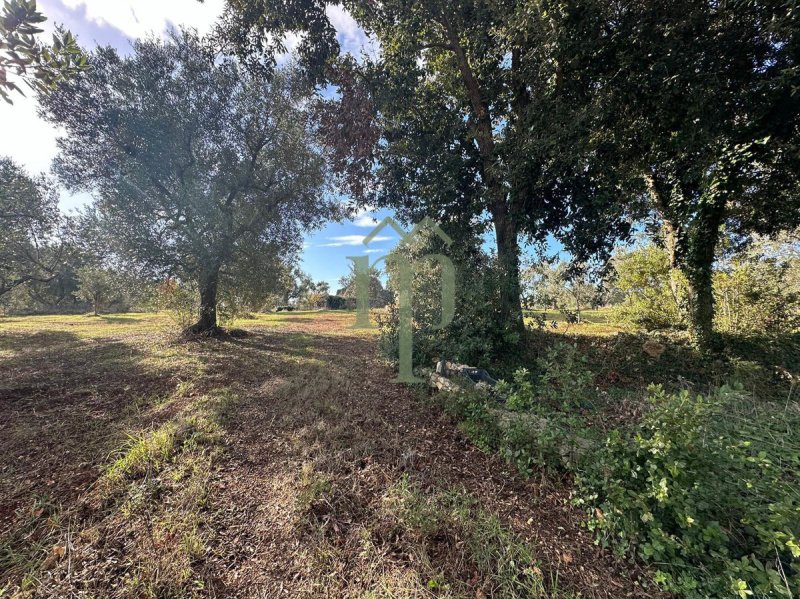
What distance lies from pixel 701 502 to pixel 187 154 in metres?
→ 12.2

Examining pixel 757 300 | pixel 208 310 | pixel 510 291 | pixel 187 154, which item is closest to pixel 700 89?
pixel 510 291

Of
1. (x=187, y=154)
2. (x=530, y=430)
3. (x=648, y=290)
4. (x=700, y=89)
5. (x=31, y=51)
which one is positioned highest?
(x=187, y=154)

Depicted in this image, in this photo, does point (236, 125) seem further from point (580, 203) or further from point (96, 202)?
point (580, 203)

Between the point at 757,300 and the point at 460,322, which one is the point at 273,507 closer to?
the point at 460,322

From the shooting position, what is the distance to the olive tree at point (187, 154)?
770 centimetres

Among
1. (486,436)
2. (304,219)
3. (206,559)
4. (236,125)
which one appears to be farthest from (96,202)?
(486,436)

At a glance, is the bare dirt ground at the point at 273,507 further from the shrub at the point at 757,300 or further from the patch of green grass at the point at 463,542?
the shrub at the point at 757,300

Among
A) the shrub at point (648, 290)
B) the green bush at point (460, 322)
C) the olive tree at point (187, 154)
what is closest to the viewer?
the green bush at point (460, 322)

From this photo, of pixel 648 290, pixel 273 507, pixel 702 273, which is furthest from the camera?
pixel 648 290

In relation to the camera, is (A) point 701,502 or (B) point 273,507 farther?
(B) point 273,507

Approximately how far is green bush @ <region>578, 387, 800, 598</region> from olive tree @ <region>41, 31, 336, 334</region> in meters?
9.51

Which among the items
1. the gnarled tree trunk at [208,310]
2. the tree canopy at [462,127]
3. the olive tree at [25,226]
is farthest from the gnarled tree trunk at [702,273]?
the olive tree at [25,226]

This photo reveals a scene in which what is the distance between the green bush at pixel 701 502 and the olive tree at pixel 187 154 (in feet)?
31.2

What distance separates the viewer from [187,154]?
8391 mm
